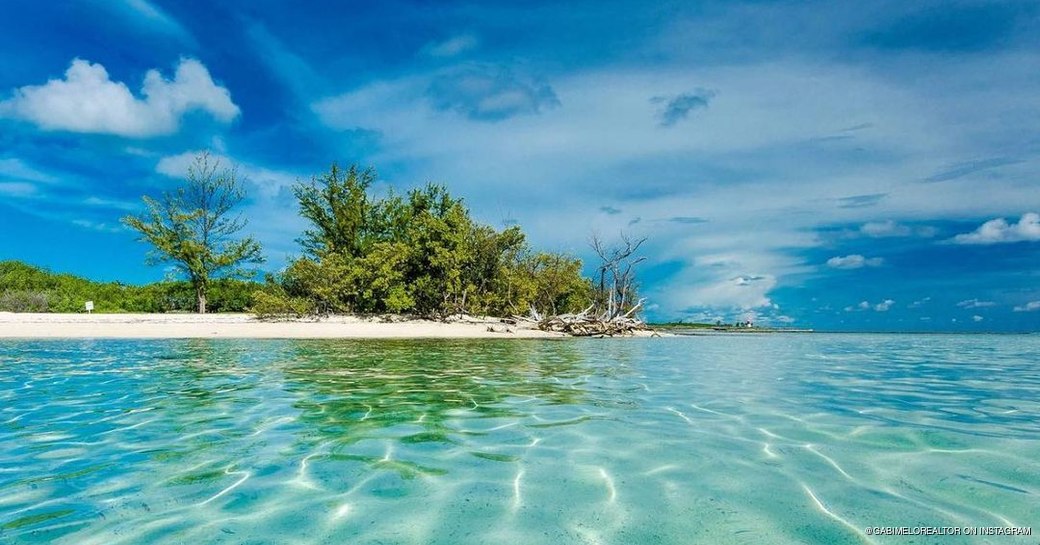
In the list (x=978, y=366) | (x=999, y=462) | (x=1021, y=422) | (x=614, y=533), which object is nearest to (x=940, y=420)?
(x=1021, y=422)

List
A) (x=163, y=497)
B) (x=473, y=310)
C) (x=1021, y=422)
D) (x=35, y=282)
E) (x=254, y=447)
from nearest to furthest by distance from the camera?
(x=163, y=497) → (x=254, y=447) → (x=1021, y=422) → (x=473, y=310) → (x=35, y=282)

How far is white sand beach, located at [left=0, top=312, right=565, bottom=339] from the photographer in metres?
21.6

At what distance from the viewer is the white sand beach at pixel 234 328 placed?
2164 cm

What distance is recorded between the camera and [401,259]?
3130cm

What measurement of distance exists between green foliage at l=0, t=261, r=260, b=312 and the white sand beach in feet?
19.1

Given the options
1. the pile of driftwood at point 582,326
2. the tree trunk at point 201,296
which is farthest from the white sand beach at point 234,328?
the tree trunk at point 201,296

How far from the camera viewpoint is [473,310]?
3269 cm

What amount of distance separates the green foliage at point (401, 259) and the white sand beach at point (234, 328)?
172cm

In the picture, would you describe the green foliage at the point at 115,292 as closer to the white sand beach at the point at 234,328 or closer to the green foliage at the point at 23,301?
the green foliage at the point at 23,301

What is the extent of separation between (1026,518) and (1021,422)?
369cm

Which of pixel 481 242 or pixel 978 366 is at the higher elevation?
pixel 481 242

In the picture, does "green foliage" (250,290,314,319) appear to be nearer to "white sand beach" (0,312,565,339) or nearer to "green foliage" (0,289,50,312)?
"white sand beach" (0,312,565,339)

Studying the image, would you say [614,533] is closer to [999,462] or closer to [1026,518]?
[1026,518]

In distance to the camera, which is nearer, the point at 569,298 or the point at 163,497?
the point at 163,497
